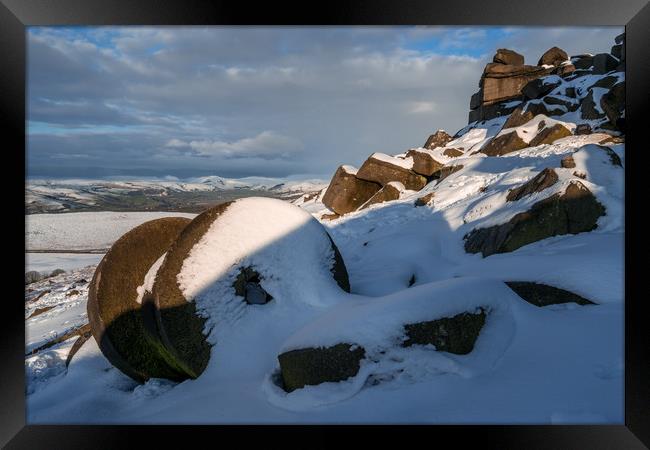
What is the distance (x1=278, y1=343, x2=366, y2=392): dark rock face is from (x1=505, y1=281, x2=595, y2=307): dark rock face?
5.69ft

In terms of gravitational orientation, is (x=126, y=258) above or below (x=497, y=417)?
above

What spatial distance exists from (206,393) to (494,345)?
7.70 feet

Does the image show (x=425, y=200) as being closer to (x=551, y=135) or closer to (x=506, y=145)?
(x=506, y=145)

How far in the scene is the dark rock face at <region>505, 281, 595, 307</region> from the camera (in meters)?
3.03

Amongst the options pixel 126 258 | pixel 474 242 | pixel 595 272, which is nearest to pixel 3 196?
pixel 126 258

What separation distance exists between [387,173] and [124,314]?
12.2m

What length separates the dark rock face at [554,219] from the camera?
15.3 feet

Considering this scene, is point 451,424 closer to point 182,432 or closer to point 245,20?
point 182,432

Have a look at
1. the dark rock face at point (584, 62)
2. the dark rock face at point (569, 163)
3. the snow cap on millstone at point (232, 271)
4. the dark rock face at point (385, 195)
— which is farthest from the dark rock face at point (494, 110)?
the snow cap on millstone at point (232, 271)

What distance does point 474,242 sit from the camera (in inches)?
228

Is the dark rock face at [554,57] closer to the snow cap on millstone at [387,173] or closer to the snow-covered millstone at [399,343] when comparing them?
the snow cap on millstone at [387,173]

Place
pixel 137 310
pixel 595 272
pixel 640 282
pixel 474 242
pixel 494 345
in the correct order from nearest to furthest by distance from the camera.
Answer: pixel 494 345, pixel 640 282, pixel 595 272, pixel 137 310, pixel 474 242

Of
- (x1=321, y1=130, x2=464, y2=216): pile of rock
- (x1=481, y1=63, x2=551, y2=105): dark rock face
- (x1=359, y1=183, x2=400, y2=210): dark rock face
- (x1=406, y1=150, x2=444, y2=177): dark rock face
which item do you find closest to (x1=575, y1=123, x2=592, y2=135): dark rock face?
(x1=321, y1=130, x2=464, y2=216): pile of rock

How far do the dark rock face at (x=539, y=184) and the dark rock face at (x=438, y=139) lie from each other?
2714 cm
